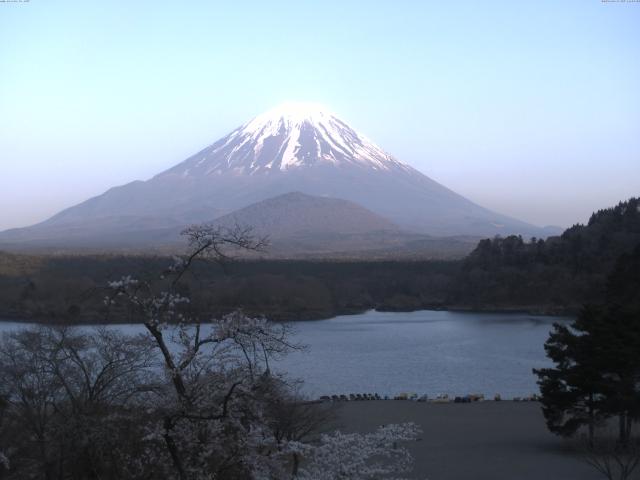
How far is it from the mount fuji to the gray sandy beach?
64.9 m

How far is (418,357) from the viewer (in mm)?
17453

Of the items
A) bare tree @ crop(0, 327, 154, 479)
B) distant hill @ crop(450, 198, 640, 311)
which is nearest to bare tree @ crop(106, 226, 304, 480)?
bare tree @ crop(0, 327, 154, 479)

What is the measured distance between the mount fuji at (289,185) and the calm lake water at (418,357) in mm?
52368

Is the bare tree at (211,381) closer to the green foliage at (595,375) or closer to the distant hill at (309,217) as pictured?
the green foliage at (595,375)

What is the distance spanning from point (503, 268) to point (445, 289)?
287cm

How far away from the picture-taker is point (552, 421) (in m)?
8.70

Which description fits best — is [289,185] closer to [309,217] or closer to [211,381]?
[309,217]

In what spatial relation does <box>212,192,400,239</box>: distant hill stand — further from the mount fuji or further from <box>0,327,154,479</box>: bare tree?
<box>0,327,154,479</box>: bare tree

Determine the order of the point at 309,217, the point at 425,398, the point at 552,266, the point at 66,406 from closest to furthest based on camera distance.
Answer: the point at 66,406 < the point at 425,398 < the point at 552,266 < the point at 309,217

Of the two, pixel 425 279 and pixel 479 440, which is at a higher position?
pixel 425 279

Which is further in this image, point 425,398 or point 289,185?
point 289,185

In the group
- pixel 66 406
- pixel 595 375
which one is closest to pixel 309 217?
pixel 595 375

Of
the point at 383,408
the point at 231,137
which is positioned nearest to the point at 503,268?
the point at 383,408

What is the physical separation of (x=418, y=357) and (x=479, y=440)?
26.3ft
